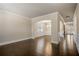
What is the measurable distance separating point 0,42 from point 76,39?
1764mm

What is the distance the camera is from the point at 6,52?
6.78ft

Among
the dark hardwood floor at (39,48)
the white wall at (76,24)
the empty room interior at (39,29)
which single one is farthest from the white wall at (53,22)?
the white wall at (76,24)

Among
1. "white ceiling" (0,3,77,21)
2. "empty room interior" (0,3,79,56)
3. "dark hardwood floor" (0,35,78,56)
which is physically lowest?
"dark hardwood floor" (0,35,78,56)

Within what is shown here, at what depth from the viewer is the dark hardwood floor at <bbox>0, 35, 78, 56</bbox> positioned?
A: 2.09 metres

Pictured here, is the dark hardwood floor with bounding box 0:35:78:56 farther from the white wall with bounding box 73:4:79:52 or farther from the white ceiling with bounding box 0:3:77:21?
the white ceiling with bounding box 0:3:77:21

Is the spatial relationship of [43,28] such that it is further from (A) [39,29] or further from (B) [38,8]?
(B) [38,8]

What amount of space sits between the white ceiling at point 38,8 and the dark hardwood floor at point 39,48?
2.01ft

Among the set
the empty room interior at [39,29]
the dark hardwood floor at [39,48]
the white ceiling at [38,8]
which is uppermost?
the white ceiling at [38,8]

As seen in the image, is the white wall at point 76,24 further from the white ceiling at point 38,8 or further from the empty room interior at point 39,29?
the white ceiling at point 38,8

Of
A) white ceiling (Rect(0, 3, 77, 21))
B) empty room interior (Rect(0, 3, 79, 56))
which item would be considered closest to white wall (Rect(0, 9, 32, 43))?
empty room interior (Rect(0, 3, 79, 56))

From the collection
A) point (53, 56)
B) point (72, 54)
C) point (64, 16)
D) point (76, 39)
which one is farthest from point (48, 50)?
point (64, 16)

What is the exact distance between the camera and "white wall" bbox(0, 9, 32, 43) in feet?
6.89

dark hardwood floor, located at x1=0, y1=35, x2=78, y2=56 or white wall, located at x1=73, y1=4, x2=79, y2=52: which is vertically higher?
white wall, located at x1=73, y1=4, x2=79, y2=52

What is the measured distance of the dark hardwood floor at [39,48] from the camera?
82.2 inches
